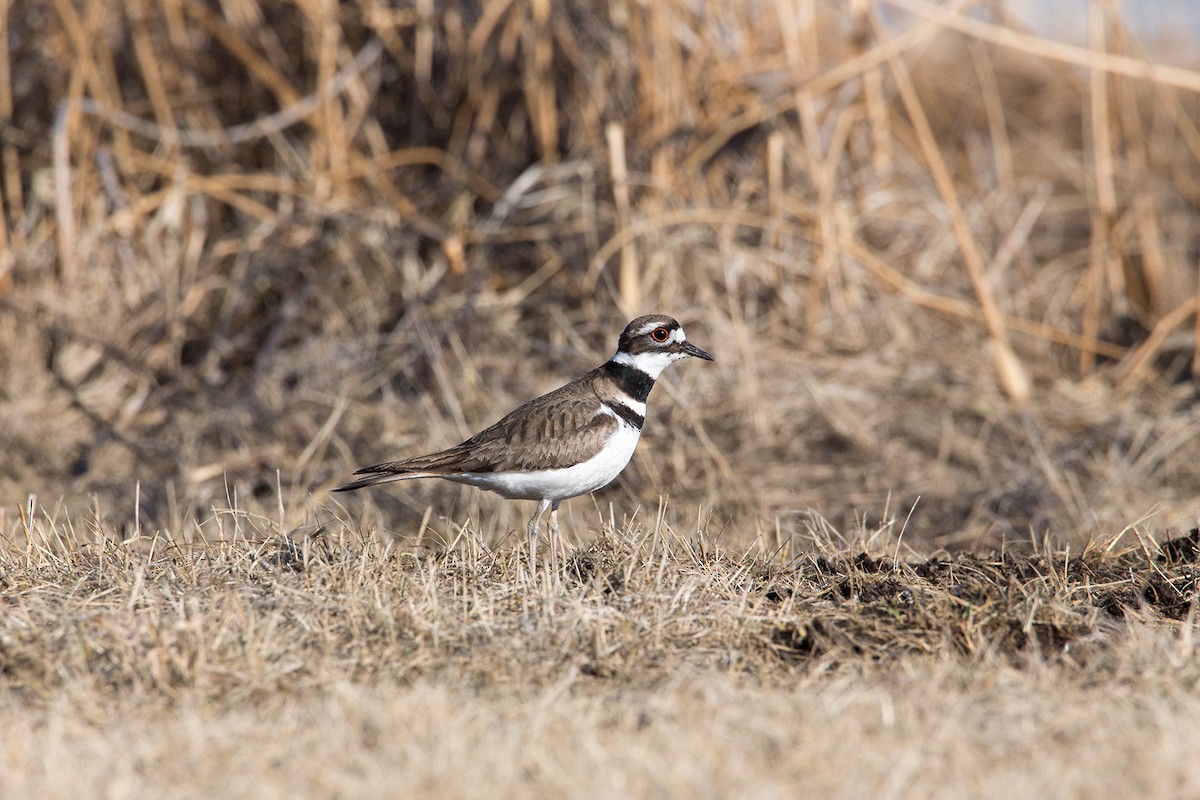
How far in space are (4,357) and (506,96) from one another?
3.52 m

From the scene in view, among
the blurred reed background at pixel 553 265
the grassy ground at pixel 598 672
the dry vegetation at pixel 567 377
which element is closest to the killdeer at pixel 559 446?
the dry vegetation at pixel 567 377

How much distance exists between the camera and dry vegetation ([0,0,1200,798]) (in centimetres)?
319

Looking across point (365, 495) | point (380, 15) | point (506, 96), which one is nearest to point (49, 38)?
Answer: point (380, 15)

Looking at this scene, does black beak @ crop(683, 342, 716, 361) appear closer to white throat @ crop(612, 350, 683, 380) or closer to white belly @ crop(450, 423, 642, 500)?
white throat @ crop(612, 350, 683, 380)

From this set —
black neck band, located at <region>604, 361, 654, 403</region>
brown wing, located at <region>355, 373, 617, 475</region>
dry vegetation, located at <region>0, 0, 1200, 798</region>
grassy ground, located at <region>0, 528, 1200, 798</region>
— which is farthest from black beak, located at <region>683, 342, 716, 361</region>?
grassy ground, located at <region>0, 528, 1200, 798</region>

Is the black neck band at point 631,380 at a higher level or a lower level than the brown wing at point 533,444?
higher

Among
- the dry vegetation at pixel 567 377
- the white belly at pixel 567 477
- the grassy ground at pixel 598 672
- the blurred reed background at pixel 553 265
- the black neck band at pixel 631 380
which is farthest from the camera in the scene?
the blurred reed background at pixel 553 265

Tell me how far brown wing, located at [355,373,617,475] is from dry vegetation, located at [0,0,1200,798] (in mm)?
286

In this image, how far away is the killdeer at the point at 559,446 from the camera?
4.75 metres

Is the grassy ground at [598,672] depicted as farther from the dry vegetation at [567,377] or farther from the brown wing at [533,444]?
the brown wing at [533,444]

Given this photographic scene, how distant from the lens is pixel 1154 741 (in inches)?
113

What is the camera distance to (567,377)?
7.31 m

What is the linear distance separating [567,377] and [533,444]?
251 centimetres

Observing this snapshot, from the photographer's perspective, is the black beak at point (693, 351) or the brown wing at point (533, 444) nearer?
the brown wing at point (533, 444)
